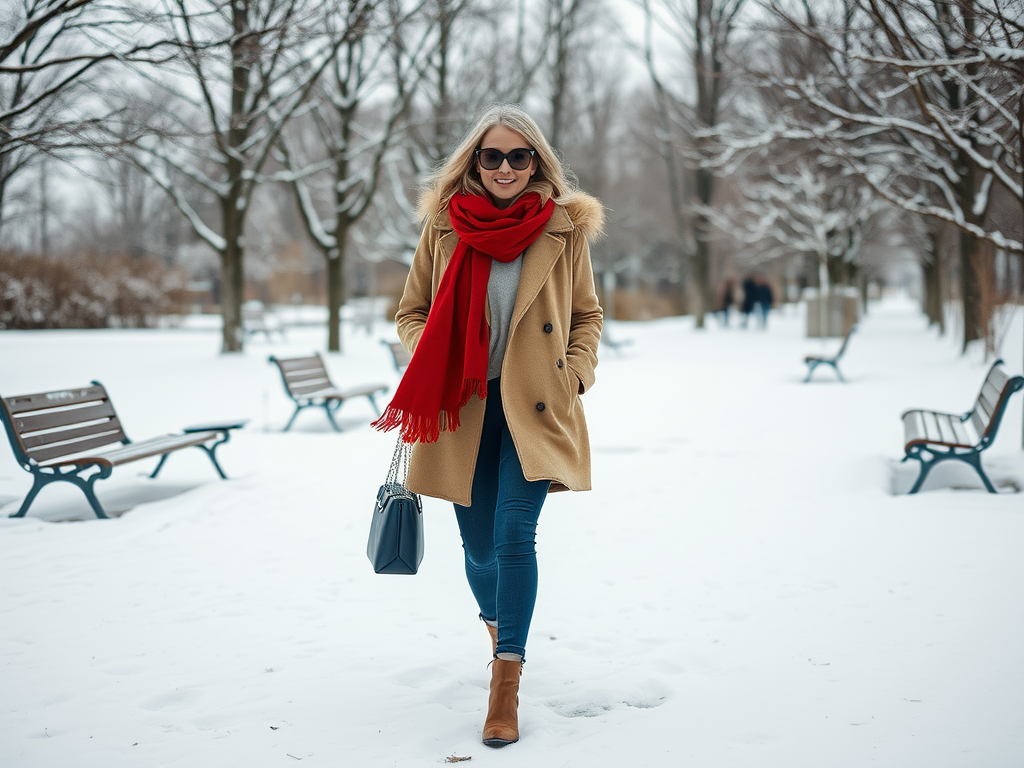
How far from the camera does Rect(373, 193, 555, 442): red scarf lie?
2.75 m

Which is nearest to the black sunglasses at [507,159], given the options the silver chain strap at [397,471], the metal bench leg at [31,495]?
the silver chain strap at [397,471]

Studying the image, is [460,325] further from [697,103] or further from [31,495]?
[697,103]

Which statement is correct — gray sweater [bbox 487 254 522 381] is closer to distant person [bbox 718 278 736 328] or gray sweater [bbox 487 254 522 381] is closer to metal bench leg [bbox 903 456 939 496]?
metal bench leg [bbox 903 456 939 496]

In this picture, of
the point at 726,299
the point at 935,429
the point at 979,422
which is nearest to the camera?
the point at 979,422

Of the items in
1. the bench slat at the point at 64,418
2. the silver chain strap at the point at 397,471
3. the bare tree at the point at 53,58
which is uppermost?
the bare tree at the point at 53,58

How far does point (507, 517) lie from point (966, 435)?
493 centimetres

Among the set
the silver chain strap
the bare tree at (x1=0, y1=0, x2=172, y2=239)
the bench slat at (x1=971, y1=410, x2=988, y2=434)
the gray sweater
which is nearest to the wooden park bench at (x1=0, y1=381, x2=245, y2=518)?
the bare tree at (x1=0, y1=0, x2=172, y2=239)

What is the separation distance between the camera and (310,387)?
371 inches

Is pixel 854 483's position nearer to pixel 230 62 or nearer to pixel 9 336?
pixel 230 62

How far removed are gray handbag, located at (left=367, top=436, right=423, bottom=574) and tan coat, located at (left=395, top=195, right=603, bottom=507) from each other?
0.07 metres

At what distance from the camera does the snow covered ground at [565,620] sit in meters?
2.71

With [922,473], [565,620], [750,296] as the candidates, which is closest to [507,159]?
[565,620]

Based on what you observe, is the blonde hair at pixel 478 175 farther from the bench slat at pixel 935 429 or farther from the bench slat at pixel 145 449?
the bench slat at pixel 935 429

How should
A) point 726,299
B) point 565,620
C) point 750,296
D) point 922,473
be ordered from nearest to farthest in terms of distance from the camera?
point 565,620
point 922,473
point 750,296
point 726,299
